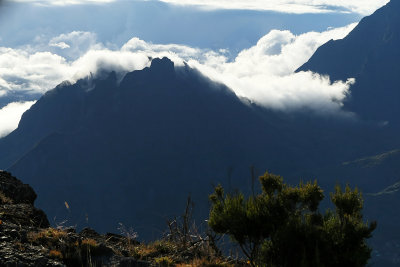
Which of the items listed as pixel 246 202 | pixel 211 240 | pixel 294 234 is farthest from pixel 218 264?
pixel 294 234

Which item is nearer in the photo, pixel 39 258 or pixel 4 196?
pixel 39 258

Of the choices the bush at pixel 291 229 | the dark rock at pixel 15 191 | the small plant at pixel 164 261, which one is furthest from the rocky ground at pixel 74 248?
the bush at pixel 291 229

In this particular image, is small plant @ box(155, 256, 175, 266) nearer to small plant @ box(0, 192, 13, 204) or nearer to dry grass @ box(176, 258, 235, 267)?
dry grass @ box(176, 258, 235, 267)

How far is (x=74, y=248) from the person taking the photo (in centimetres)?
1130

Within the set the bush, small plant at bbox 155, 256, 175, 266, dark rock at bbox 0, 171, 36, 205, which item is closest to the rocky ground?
small plant at bbox 155, 256, 175, 266

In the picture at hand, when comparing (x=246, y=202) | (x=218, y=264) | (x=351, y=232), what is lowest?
(x=218, y=264)

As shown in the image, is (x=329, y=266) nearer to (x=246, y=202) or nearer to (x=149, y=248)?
(x=246, y=202)

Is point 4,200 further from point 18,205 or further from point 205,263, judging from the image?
point 205,263

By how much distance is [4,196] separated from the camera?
15.9 meters

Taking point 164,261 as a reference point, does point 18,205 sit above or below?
above

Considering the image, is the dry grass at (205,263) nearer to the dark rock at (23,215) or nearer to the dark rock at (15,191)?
the dark rock at (23,215)

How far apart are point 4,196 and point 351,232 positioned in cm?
1242

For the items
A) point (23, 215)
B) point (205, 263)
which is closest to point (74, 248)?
point (205, 263)

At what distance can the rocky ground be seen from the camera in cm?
1047
